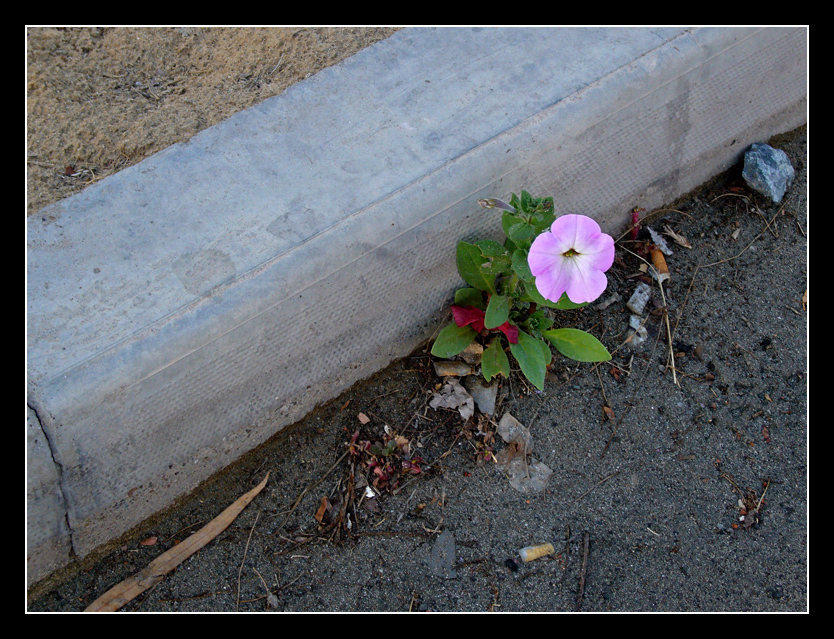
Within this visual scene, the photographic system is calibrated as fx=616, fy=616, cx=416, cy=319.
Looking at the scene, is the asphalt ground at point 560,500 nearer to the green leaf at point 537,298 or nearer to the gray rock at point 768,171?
the green leaf at point 537,298

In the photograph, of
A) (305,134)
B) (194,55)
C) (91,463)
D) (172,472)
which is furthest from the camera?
(194,55)

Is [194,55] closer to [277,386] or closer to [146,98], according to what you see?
[146,98]

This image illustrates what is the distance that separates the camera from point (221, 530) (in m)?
1.88

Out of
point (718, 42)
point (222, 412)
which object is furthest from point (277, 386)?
point (718, 42)

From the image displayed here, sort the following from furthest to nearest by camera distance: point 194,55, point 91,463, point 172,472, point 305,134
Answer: point 194,55 < point 305,134 < point 172,472 < point 91,463

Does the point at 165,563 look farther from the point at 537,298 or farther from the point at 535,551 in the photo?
the point at 537,298

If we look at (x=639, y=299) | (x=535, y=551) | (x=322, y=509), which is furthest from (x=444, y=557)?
(x=639, y=299)

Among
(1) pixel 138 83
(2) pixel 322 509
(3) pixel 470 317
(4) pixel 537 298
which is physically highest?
(1) pixel 138 83

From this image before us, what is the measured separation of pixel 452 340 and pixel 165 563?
3.59ft

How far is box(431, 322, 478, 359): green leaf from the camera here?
1968mm

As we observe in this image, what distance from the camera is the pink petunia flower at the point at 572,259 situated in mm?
1546

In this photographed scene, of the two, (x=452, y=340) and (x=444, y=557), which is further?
(x=452, y=340)

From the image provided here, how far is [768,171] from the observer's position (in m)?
2.43

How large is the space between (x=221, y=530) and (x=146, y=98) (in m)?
1.46
